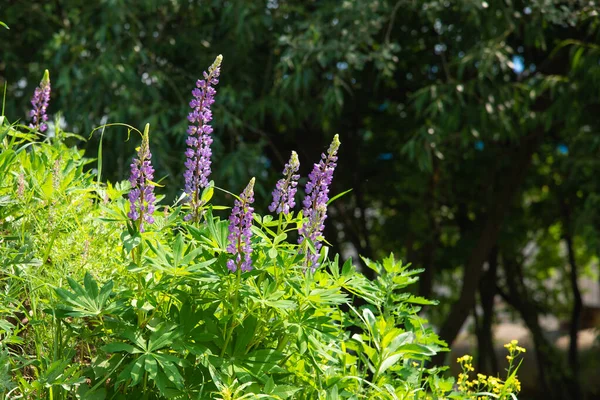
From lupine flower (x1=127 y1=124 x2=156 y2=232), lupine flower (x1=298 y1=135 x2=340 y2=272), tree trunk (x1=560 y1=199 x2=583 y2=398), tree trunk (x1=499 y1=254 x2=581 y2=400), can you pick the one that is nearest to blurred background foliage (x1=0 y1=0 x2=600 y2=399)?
tree trunk (x1=560 y1=199 x2=583 y2=398)

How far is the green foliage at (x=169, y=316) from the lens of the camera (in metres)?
1.68

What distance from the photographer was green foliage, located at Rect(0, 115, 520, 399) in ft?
5.53

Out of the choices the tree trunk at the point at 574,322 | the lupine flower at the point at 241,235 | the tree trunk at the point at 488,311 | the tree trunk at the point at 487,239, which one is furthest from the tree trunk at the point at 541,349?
the lupine flower at the point at 241,235

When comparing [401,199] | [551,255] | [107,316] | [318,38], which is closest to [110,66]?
[318,38]

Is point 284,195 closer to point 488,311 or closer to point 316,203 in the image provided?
point 316,203

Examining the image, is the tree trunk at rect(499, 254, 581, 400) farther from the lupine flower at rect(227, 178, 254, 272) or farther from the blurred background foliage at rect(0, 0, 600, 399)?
the lupine flower at rect(227, 178, 254, 272)

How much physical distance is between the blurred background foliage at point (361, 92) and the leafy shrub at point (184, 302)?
3109 millimetres

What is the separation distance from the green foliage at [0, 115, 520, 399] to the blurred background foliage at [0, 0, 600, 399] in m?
3.11

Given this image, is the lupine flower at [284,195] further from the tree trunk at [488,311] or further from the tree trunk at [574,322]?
the tree trunk at [574,322]

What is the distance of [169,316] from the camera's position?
178 centimetres

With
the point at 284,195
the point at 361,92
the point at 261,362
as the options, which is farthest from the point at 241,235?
the point at 361,92

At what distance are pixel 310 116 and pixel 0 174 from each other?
13.8 feet

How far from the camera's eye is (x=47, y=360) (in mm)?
1755

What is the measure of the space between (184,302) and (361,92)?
489 centimetres
